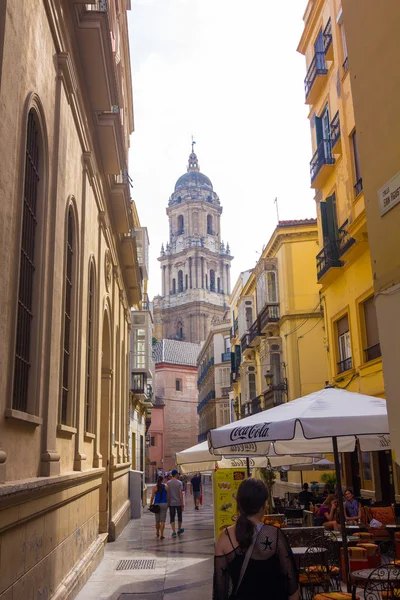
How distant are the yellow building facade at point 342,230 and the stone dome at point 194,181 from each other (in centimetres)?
7367

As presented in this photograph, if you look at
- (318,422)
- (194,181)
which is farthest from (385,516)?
(194,181)

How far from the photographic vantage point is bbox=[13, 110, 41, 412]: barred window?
6.13 m

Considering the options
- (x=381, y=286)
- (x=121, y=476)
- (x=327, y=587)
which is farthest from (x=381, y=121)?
(x=121, y=476)

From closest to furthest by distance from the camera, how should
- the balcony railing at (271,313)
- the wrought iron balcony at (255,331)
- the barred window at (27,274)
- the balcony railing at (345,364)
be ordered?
the barred window at (27,274), the balcony railing at (345,364), the balcony railing at (271,313), the wrought iron balcony at (255,331)

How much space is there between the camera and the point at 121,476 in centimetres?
1916

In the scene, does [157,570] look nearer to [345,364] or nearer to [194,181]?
[345,364]

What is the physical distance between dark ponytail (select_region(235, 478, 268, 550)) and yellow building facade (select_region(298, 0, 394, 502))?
1139 cm

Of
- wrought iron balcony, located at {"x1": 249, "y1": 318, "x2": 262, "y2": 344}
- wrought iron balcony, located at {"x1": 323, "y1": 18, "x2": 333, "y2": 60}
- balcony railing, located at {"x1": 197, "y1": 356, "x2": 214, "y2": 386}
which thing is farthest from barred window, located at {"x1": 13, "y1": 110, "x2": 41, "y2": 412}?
balcony railing, located at {"x1": 197, "y1": 356, "x2": 214, "y2": 386}

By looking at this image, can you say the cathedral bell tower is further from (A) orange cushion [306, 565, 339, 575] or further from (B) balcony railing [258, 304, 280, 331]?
(A) orange cushion [306, 565, 339, 575]

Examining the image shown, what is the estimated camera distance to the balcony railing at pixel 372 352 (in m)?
15.0

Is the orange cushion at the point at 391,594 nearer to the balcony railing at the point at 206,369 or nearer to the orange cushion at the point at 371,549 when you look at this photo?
the orange cushion at the point at 371,549

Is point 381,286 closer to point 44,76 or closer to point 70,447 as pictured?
point 44,76

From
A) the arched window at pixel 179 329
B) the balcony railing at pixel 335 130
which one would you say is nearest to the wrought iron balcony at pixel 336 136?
the balcony railing at pixel 335 130

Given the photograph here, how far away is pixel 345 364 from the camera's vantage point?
1778cm
